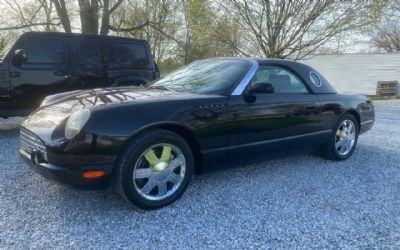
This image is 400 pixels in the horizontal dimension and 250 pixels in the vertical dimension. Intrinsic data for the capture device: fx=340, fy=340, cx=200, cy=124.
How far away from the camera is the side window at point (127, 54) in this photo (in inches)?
280

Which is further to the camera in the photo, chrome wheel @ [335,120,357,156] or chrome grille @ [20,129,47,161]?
chrome wheel @ [335,120,357,156]

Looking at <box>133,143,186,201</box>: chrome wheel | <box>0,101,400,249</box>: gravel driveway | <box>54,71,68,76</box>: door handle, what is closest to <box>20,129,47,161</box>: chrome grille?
<box>0,101,400,249</box>: gravel driveway

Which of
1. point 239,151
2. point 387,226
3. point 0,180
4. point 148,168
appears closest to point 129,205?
point 148,168

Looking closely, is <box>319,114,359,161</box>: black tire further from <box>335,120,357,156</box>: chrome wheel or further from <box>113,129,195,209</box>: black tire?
<box>113,129,195,209</box>: black tire

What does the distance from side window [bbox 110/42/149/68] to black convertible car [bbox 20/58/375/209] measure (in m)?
2.98

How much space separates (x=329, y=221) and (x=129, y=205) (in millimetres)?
1830

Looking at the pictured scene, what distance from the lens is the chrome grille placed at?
2.94 metres

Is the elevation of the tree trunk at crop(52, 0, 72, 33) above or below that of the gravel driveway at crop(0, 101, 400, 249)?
above

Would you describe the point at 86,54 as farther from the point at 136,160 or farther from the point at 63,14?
the point at 63,14

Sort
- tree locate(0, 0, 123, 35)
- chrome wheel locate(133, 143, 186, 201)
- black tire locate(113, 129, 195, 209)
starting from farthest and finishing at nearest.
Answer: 1. tree locate(0, 0, 123, 35)
2. chrome wheel locate(133, 143, 186, 201)
3. black tire locate(113, 129, 195, 209)

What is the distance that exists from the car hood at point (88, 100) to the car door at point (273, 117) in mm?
602

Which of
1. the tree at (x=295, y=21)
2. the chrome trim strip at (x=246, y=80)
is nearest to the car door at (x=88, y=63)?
the chrome trim strip at (x=246, y=80)

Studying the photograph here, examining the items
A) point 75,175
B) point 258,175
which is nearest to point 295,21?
point 258,175

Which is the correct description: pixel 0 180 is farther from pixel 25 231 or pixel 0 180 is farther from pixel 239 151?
pixel 239 151
